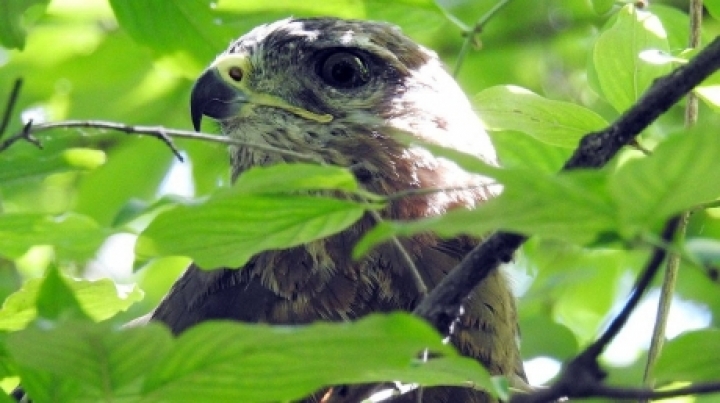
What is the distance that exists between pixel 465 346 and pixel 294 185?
1.28m

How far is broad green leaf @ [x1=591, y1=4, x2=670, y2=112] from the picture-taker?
7.88 feet

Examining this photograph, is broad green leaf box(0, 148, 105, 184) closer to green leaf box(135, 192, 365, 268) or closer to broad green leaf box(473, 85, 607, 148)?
green leaf box(135, 192, 365, 268)

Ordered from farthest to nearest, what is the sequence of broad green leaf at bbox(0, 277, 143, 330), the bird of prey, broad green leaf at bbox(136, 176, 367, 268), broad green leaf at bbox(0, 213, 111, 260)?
the bird of prey → broad green leaf at bbox(0, 277, 143, 330) → broad green leaf at bbox(0, 213, 111, 260) → broad green leaf at bbox(136, 176, 367, 268)

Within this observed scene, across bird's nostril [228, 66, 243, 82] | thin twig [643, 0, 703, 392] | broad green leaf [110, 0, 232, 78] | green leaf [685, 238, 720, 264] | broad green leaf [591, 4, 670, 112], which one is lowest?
green leaf [685, 238, 720, 264]

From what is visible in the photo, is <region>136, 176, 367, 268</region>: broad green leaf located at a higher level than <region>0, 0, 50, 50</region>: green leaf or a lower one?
lower

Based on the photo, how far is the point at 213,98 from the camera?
11.2 feet

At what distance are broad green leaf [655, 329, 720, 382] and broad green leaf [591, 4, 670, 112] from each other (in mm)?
905

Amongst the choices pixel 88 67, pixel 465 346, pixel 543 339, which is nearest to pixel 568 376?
pixel 465 346

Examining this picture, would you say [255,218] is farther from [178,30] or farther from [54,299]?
[178,30]

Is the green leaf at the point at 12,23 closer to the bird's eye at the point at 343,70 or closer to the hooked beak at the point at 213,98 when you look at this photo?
the hooked beak at the point at 213,98

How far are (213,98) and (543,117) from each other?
1341mm

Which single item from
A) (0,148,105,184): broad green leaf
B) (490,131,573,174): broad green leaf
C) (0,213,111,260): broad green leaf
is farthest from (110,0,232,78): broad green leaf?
(0,213,111,260): broad green leaf

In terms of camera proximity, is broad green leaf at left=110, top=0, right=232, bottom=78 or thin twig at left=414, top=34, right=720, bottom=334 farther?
broad green leaf at left=110, top=0, right=232, bottom=78

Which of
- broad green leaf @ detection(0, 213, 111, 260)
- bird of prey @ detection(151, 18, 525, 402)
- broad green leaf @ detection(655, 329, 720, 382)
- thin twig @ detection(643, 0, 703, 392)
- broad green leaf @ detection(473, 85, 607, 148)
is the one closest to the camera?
broad green leaf @ detection(655, 329, 720, 382)
